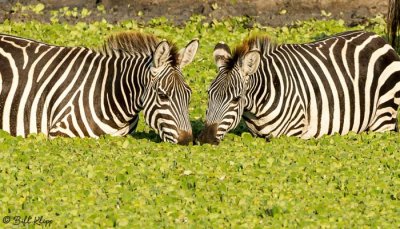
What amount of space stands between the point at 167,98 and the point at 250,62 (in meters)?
1.14

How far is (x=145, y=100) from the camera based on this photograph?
14.0 meters

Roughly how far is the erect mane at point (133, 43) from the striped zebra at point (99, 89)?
0.01m

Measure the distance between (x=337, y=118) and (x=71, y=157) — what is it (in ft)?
12.4

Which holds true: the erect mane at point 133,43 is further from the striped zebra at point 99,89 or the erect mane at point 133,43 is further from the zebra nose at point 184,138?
the zebra nose at point 184,138

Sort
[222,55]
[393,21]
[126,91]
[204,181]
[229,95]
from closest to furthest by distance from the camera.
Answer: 1. [204,181]
2. [229,95]
3. [126,91]
4. [222,55]
5. [393,21]

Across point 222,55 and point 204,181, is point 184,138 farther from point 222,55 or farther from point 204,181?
point 204,181

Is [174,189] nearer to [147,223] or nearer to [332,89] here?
[147,223]

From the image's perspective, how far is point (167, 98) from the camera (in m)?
13.9

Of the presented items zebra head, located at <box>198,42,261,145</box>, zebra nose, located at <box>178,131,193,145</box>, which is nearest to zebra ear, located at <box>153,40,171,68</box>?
zebra head, located at <box>198,42,261,145</box>

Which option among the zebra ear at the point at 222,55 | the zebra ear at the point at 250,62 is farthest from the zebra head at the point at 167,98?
the zebra ear at the point at 250,62

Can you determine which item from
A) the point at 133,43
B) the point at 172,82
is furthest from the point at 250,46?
the point at 133,43

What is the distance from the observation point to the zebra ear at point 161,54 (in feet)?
45.2

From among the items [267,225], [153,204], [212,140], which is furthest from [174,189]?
[212,140]

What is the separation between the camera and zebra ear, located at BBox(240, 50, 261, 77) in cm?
1421
